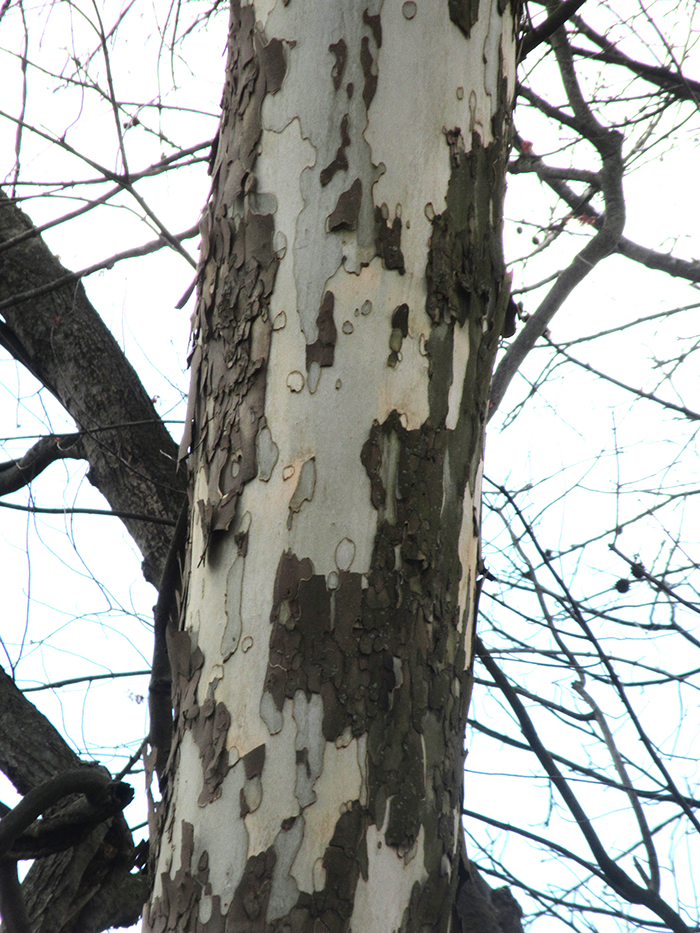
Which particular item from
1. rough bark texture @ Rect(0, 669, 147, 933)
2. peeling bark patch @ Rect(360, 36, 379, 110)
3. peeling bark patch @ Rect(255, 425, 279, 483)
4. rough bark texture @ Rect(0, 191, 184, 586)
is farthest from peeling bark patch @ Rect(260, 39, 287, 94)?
rough bark texture @ Rect(0, 669, 147, 933)

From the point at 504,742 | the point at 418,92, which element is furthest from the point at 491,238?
the point at 504,742

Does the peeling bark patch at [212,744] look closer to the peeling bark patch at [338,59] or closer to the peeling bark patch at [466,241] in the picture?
the peeling bark patch at [466,241]

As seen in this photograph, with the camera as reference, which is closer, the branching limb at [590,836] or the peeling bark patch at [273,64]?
the peeling bark patch at [273,64]

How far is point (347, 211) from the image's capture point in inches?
40.4

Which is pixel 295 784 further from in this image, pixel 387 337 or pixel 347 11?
pixel 347 11

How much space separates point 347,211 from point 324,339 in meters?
0.17

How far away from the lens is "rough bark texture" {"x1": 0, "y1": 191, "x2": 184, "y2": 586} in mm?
2229

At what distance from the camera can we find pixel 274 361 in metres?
1.01

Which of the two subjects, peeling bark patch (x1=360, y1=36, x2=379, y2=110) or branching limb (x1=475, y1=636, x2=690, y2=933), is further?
branching limb (x1=475, y1=636, x2=690, y2=933)

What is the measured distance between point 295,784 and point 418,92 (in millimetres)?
874

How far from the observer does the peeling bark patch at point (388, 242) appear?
3.36 ft

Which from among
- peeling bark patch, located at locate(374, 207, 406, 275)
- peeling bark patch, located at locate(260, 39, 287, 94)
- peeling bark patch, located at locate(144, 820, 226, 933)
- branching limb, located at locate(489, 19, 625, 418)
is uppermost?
branching limb, located at locate(489, 19, 625, 418)

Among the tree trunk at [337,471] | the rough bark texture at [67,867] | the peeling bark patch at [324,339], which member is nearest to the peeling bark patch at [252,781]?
the tree trunk at [337,471]

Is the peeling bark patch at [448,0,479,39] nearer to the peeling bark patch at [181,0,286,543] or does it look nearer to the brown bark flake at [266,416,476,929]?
the peeling bark patch at [181,0,286,543]
